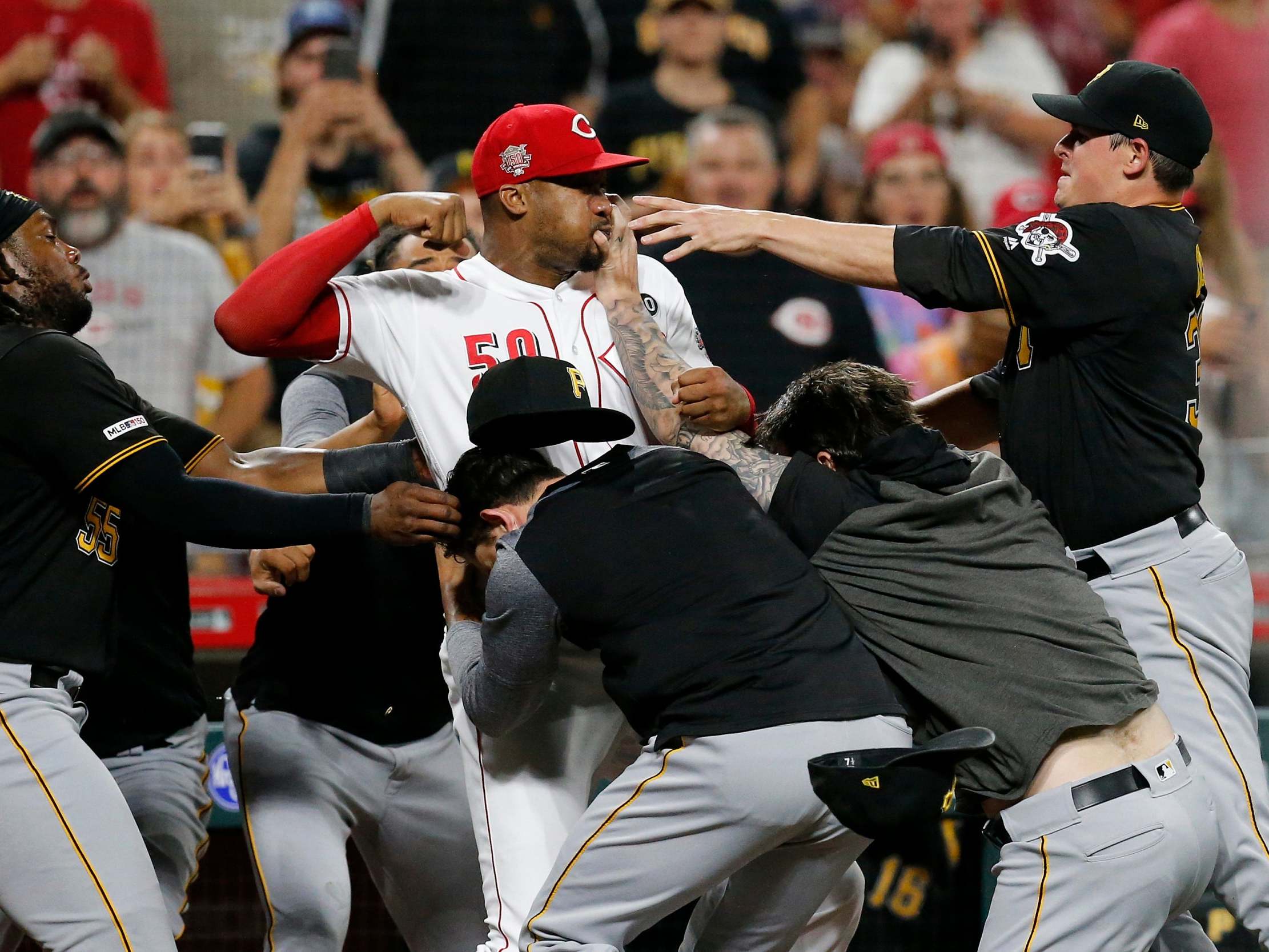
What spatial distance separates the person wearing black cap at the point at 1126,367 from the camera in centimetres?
263

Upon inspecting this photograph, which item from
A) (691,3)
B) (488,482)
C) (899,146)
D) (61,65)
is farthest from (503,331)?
(61,65)

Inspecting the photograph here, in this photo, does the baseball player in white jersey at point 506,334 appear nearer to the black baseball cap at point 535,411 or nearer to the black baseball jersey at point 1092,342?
the black baseball cap at point 535,411

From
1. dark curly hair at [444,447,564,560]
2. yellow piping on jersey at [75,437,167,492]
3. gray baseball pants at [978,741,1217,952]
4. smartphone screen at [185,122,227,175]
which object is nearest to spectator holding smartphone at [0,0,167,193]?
smartphone screen at [185,122,227,175]

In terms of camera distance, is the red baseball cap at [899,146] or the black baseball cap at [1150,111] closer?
the black baseball cap at [1150,111]

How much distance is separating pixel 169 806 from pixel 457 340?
1.13 meters

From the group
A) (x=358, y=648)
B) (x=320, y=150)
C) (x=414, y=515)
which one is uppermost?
(x=320, y=150)

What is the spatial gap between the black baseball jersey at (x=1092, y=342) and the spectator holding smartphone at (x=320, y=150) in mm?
3501

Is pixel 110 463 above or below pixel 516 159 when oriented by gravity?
below

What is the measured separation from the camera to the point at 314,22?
6004mm

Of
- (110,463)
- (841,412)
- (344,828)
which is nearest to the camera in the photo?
(110,463)

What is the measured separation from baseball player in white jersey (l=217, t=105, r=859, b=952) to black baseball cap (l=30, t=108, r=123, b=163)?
316 cm

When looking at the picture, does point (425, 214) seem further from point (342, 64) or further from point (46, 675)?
point (342, 64)

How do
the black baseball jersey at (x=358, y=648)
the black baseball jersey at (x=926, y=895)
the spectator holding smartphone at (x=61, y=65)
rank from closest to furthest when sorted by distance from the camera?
the black baseball jersey at (x=358, y=648)
the black baseball jersey at (x=926, y=895)
the spectator holding smartphone at (x=61, y=65)

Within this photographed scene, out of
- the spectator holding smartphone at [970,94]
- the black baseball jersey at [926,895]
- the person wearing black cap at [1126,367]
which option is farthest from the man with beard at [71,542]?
the spectator holding smartphone at [970,94]
